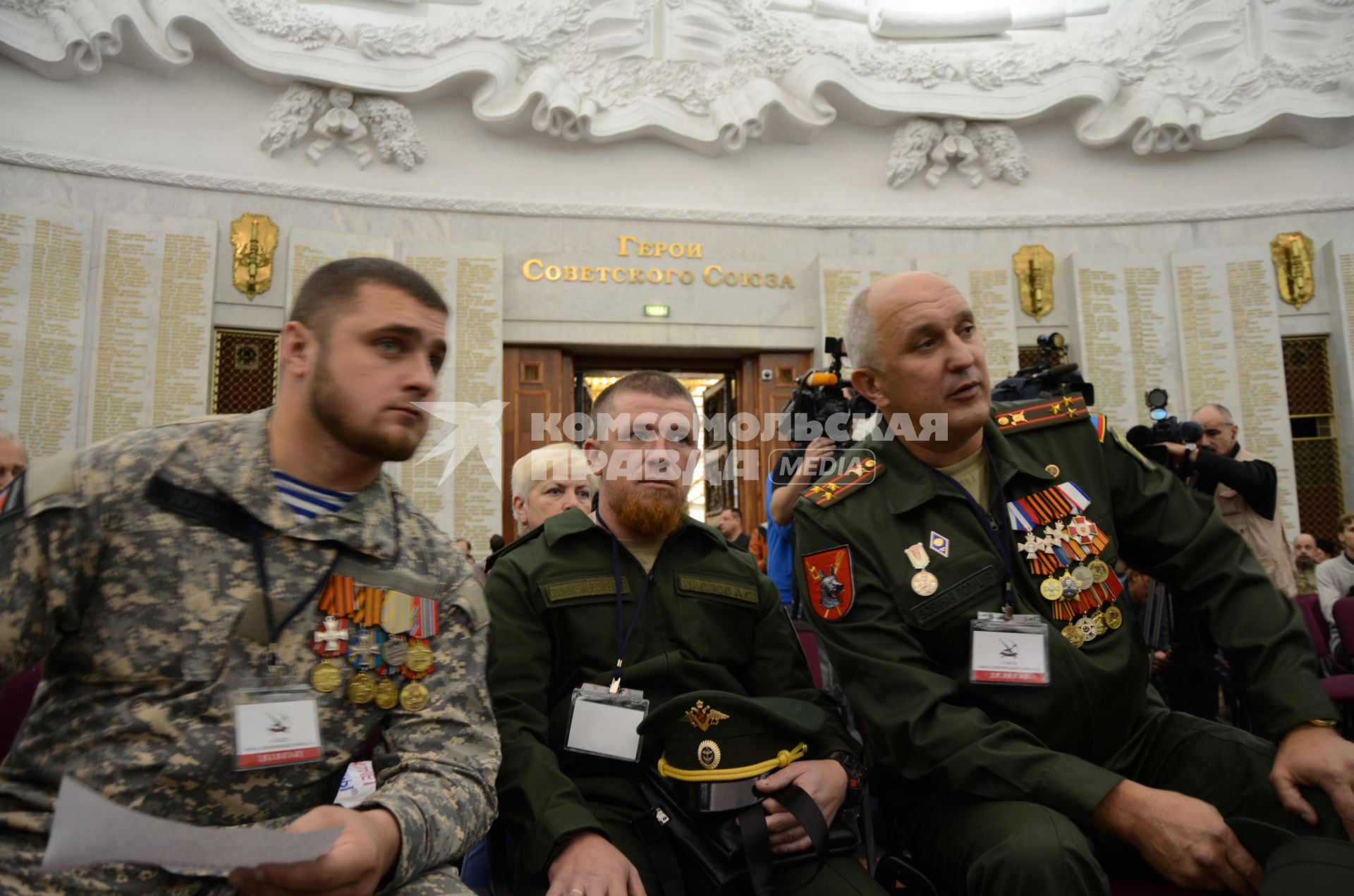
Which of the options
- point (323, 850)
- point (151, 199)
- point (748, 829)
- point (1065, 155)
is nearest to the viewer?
point (323, 850)

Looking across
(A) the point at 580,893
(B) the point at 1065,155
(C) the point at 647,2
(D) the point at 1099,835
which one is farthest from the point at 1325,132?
(A) the point at 580,893

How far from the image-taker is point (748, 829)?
1640 millimetres

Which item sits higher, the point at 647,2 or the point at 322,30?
the point at 647,2

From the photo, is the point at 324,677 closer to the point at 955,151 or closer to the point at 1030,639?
the point at 1030,639

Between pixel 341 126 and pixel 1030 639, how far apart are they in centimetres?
832

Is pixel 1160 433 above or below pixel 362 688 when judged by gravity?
above

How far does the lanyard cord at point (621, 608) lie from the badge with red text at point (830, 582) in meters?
0.39

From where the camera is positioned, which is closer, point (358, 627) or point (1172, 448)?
point (358, 627)

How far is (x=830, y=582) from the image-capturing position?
1.92 meters

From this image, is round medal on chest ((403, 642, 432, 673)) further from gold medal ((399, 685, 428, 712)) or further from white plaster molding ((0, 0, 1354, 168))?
white plaster molding ((0, 0, 1354, 168))

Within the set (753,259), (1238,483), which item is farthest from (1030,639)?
(753,259)

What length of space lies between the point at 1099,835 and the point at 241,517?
163 cm

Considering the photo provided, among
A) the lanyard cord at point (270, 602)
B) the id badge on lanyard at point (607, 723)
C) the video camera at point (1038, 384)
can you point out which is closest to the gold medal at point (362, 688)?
the lanyard cord at point (270, 602)

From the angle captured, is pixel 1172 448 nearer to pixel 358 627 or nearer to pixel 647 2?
pixel 358 627
